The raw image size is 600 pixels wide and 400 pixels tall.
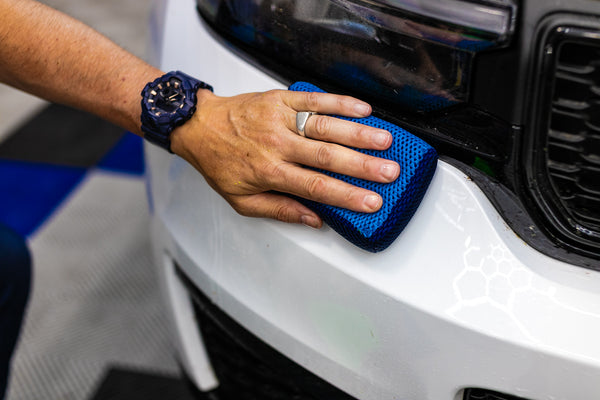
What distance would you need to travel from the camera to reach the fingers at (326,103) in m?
0.84

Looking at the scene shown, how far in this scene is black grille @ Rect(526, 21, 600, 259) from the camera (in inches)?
27.1

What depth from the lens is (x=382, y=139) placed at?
0.80 m

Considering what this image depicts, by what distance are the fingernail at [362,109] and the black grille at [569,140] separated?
223mm

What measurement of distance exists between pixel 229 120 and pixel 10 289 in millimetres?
782

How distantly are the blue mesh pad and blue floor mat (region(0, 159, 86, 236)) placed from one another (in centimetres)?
181

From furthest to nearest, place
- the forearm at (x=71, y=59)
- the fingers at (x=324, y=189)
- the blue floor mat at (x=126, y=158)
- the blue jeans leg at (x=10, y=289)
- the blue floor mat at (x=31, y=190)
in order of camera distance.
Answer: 1. the blue floor mat at (x=126, y=158)
2. the blue floor mat at (x=31, y=190)
3. the blue jeans leg at (x=10, y=289)
4. the forearm at (x=71, y=59)
5. the fingers at (x=324, y=189)

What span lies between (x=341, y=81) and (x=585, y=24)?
1.15 feet

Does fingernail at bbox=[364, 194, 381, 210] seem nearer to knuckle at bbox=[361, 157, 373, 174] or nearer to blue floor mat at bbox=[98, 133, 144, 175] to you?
knuckle at bbox=[361, 157, 373, 174]

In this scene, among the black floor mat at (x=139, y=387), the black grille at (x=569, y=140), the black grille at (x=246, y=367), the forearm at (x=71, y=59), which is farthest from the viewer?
the black floor mat at (x=139, y=387)

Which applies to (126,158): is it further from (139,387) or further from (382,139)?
(382,139)

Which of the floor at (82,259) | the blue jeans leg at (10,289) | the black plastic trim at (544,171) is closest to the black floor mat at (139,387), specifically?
the floor at (82,259)

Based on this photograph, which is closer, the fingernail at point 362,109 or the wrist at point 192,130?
the fingernail at point 362,109

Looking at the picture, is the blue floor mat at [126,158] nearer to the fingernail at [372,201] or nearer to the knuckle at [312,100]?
the knuckle at [312,100]

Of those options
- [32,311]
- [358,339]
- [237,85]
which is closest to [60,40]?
[237,85]
